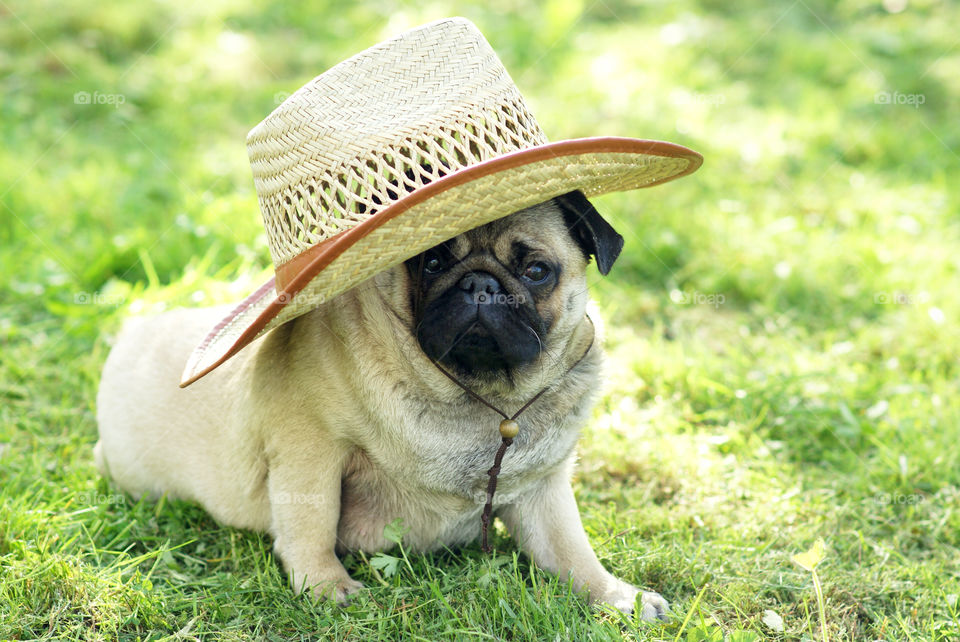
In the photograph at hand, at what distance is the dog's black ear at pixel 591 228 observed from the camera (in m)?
2.82

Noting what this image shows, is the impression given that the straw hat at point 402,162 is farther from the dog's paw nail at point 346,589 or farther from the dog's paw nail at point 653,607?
the dog's paw nail at point 653,607

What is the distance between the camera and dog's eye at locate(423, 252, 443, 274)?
274 centimetres

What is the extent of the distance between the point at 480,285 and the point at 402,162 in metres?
0.49

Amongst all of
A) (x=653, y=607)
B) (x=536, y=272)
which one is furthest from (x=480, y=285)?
(x=653, y=607)

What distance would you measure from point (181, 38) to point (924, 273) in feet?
20.2

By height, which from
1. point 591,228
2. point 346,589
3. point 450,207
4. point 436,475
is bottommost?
point 346,589

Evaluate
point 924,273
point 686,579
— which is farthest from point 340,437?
point 924,273

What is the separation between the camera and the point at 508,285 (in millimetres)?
2758

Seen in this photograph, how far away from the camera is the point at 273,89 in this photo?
7082 millimetres

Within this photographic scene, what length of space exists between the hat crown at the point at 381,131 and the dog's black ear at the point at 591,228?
0.27 m

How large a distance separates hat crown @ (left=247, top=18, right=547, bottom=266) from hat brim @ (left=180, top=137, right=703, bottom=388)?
0.33 ft

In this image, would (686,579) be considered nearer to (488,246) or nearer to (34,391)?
(488,246)

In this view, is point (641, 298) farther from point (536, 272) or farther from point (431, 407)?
point (431, 407)

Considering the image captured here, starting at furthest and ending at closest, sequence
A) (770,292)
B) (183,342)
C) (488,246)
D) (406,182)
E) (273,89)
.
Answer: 1. (273,89)
2. (770,292)
3. (183,342)
4. (488,246)
5. (406,182)
